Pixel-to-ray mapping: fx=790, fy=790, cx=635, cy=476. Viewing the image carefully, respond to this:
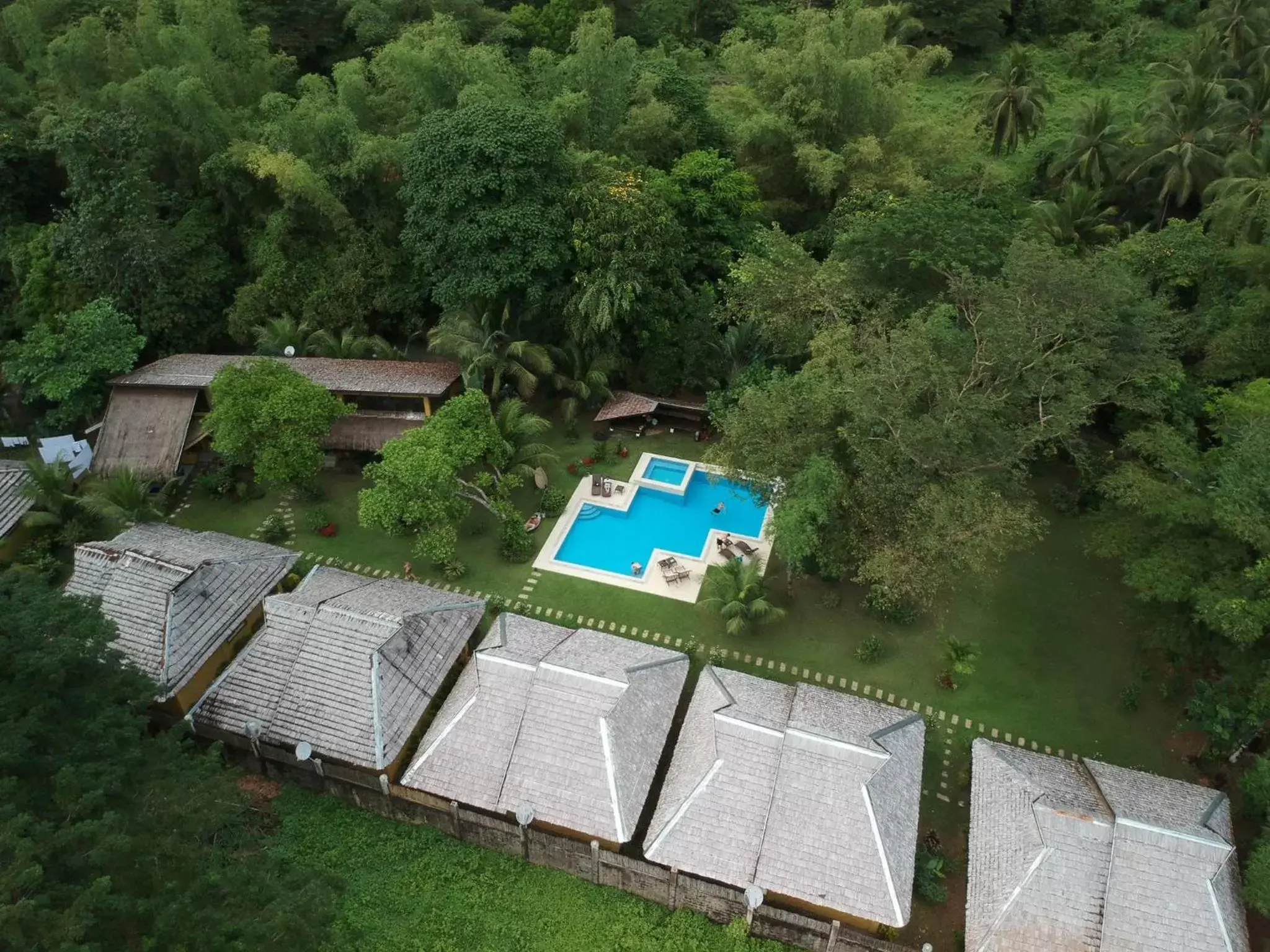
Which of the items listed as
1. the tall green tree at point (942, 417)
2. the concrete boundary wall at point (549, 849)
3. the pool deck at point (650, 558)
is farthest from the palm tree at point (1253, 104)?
the concrete boundary wall at point (549, 849)

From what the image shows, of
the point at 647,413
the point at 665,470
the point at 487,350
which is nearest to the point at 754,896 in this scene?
the point at 665,470

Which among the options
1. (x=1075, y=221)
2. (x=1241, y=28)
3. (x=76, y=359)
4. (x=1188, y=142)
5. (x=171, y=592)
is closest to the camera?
(x=171, y=592)

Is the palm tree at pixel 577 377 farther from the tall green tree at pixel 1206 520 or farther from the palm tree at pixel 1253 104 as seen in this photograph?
the palm tree at pixel 1253 104

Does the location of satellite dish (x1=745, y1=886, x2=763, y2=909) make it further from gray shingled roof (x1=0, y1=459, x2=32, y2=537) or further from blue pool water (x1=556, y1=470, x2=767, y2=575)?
gray shingled roof (x1=0, y1=459, x2=32, y2=537)

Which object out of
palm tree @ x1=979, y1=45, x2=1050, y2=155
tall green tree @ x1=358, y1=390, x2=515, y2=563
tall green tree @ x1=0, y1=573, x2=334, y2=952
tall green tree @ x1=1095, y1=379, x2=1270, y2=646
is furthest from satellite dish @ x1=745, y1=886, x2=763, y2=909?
palm tree @ x1=979, y1=45, x2=1050, y2=155

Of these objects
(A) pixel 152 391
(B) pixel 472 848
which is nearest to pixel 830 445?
(B) pixel 472 848

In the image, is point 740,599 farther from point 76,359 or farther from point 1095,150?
point 1095,150

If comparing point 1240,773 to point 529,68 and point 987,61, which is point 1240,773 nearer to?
point 529,68
